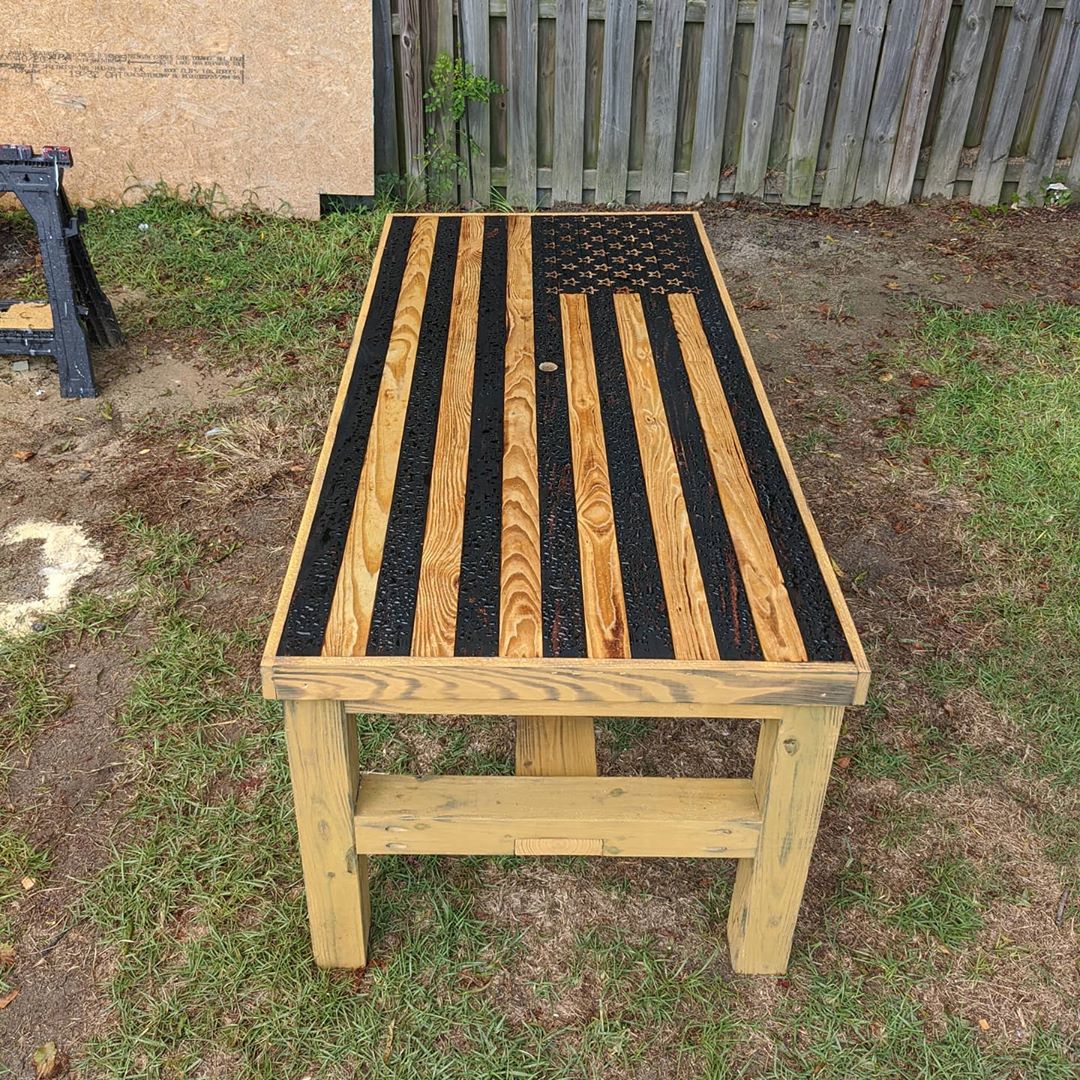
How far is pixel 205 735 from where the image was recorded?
9.09 ft

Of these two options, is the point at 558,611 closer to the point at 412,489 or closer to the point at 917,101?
the point at 412,489

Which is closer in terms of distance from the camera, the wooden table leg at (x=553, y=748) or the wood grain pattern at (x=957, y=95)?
the wooden table leg at (x=553, y=748)

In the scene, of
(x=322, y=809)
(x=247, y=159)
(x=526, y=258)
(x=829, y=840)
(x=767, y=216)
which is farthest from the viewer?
(x=767, y=216)

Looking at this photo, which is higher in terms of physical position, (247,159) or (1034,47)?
(1034,47)

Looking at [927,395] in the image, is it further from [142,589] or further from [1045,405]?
[142,589]

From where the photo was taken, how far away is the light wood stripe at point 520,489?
1.82 m

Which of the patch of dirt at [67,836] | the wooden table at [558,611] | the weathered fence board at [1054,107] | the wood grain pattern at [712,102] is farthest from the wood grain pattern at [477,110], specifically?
the patch of dirt at [67,836]

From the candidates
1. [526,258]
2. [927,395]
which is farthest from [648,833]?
[927,395]

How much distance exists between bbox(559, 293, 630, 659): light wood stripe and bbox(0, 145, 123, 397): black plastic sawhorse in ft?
6.59

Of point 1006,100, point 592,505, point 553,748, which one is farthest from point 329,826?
point 1006,100

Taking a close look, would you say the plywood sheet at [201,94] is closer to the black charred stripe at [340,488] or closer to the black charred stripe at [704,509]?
the black charred stripe at [340,488]

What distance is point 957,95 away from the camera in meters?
5.30

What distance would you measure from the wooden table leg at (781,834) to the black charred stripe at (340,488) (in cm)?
80

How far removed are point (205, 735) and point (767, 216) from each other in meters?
3.96
